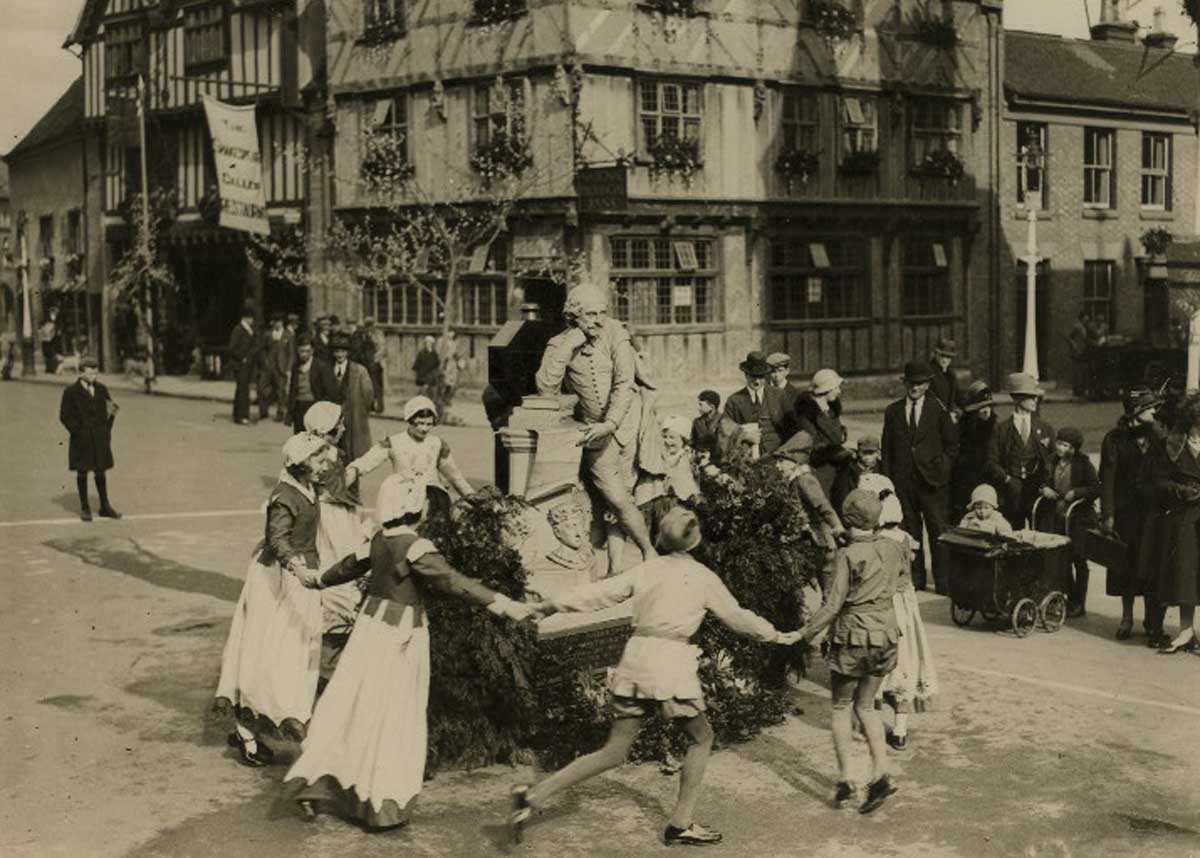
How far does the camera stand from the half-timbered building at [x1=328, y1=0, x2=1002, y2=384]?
27.6 m

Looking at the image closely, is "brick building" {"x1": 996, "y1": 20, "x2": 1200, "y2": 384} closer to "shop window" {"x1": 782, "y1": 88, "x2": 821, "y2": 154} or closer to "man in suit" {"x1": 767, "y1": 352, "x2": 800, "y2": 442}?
"shop window" {"x1": 782, "y1": 88, "x2": 821, "y2": 154}

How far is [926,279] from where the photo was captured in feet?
107

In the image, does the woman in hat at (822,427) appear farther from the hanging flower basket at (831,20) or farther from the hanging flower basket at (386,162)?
the hanging flower basket at (831,20)

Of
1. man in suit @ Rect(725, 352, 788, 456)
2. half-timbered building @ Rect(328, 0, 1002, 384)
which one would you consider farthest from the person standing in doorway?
man in suit @ Rect(725, 352, 788, 456)

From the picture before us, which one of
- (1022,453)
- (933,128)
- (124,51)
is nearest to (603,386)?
(1022,453)

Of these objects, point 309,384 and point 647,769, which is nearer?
point 647,769

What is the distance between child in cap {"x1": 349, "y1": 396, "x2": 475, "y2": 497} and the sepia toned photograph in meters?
0.03

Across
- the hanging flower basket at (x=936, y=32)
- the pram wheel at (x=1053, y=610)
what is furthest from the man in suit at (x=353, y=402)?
the hanging flower basket at (x=936, y=32)

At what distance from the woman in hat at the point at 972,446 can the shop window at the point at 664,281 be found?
15572 mm

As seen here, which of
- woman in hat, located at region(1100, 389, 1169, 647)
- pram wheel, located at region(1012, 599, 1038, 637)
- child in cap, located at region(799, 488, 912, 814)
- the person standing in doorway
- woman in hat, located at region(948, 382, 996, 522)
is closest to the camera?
child in cap, located at region(799, 488, 912, 814)

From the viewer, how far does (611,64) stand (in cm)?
2733

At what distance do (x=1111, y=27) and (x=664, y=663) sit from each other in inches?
1505

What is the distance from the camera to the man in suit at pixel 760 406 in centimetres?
1225

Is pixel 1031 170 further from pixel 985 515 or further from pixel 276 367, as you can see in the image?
pixel 985 515
